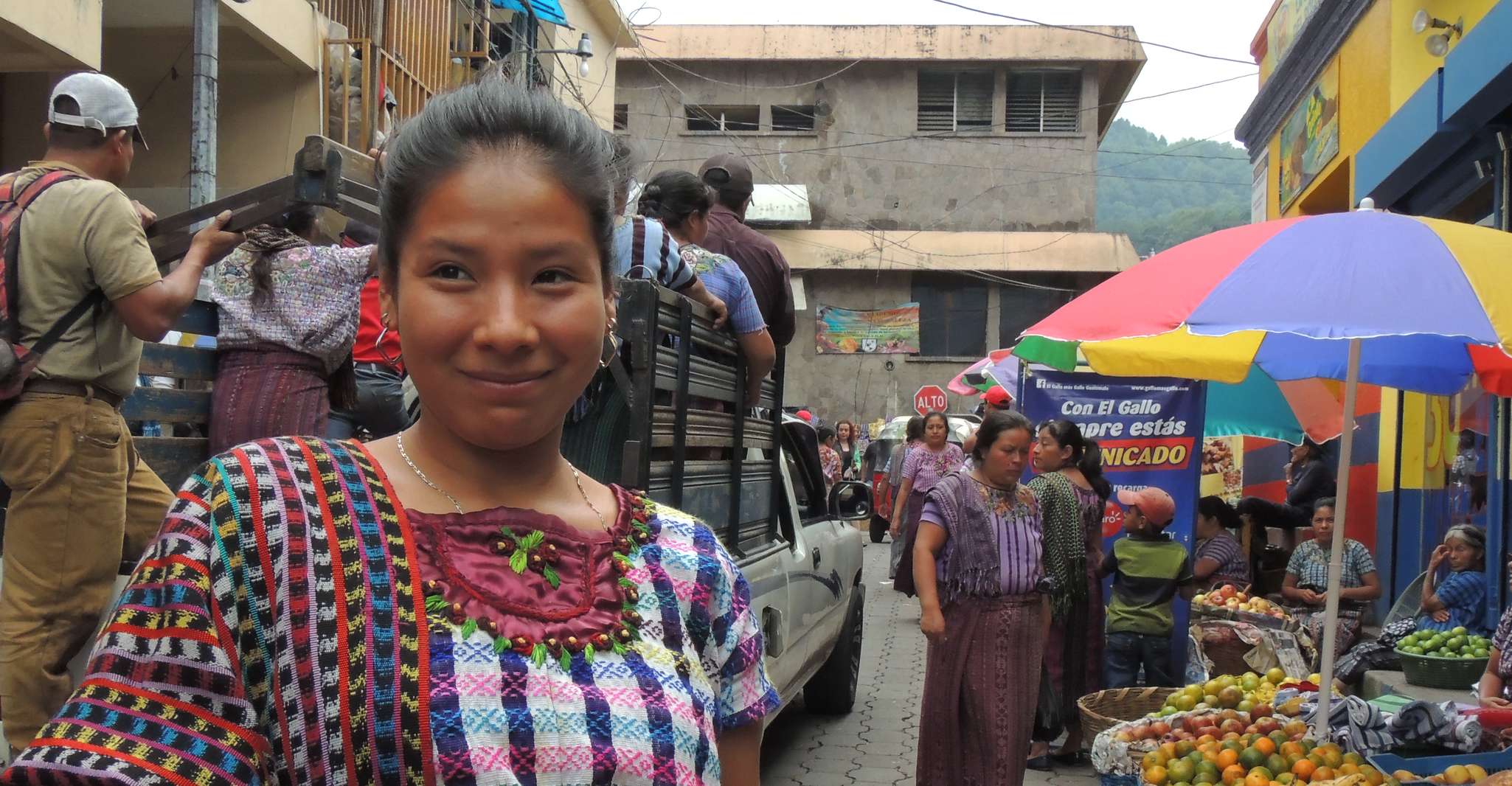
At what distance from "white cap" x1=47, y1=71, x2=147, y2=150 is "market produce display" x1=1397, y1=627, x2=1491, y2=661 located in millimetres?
6641

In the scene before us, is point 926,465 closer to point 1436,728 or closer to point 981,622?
point 981,622

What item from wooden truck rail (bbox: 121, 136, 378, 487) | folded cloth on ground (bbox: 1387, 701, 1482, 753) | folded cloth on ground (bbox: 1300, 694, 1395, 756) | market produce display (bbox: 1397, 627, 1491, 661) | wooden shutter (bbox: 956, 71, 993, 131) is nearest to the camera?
wooden truck rail (bbox: 121, 136, 378, 487)

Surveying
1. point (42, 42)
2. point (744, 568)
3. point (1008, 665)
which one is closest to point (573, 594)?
point (744, 568)

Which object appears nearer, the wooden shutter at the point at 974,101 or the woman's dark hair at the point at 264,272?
the woman's dark hair at the point at 264,272

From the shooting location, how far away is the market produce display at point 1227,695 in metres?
6.08

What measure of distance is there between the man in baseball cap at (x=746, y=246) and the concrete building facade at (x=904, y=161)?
21563mm

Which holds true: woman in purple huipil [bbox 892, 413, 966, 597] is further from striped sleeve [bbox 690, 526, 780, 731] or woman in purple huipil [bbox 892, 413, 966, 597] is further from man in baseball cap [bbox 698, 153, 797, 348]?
striped sleeve [bbox 690, 526, 780, 731]

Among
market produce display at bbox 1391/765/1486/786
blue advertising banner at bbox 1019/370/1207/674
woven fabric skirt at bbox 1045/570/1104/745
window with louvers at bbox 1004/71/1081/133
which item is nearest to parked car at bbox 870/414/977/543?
window with louvers at bbox 1004/71/1081/133

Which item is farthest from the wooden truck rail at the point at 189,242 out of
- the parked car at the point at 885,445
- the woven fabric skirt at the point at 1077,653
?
the parked car at the point at 885,445

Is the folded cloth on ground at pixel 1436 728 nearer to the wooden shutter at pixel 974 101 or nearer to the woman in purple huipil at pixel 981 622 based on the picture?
the woman in purple huipil at pixel 981 622

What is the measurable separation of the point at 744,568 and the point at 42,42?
17.5 feet

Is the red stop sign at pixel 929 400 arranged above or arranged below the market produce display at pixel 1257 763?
above

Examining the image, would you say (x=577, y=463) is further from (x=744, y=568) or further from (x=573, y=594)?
(x=573, y=594)

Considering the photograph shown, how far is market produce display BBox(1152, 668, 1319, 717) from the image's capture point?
6078mm
